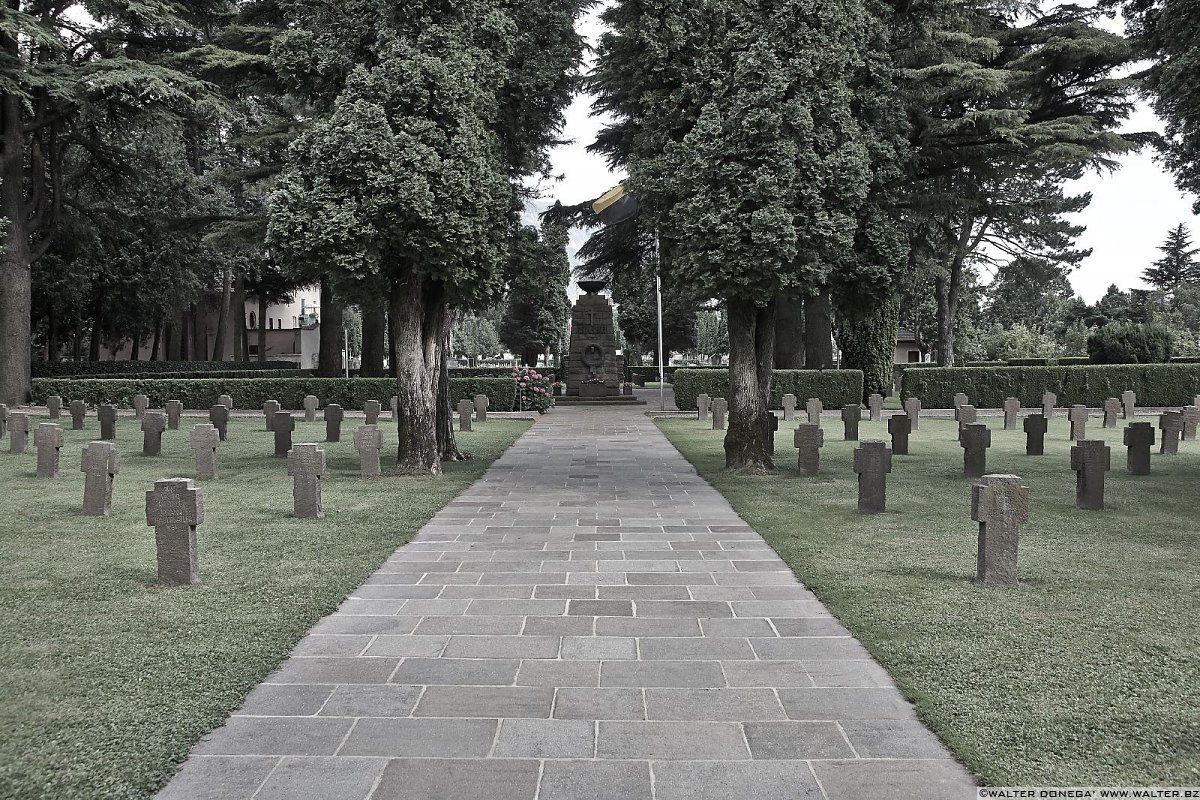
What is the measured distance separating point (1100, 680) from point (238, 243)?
2691 centimetres

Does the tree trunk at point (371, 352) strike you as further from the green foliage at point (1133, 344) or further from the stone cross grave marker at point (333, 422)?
the green foliage at point (1133, 344)

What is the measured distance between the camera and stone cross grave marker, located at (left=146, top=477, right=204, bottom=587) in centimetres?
630

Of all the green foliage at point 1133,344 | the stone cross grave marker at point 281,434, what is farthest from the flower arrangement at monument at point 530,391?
the green foliage at point 1133,344

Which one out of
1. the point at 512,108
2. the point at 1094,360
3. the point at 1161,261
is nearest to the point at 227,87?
the point at 512,108

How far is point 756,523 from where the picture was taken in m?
8.77

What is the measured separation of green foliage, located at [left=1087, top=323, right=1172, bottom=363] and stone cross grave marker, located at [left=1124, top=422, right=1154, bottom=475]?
20.8m

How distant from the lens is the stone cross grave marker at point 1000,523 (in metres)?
6.27

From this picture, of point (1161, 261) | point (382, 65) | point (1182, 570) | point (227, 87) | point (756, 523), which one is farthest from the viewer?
point (1161, 261)

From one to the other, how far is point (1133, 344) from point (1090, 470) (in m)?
24.8

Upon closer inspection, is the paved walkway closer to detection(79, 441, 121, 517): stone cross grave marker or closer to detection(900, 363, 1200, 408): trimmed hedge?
detection(79, 441, 121, 517): stone cross grave marker

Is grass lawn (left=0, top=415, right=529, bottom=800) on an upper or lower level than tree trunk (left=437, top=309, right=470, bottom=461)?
lower

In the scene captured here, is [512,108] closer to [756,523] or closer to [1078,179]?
[756,523]

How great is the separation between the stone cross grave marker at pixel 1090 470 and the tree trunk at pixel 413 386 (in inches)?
335

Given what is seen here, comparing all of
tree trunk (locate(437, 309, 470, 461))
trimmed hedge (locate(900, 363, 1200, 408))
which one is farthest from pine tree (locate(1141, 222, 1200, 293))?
tree trunk (locate(437, 309, 470, 461))
